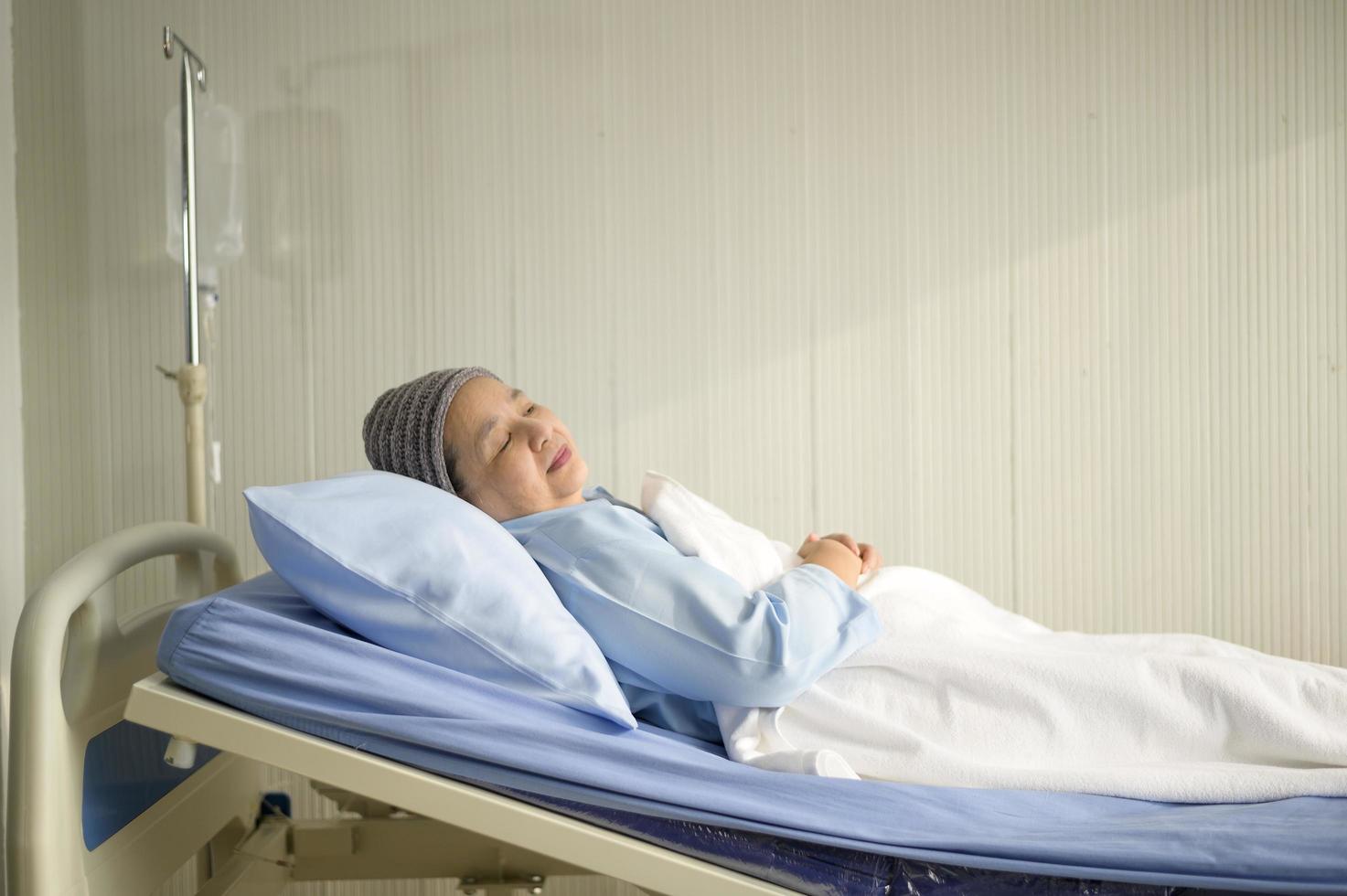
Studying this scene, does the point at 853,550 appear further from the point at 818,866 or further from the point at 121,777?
the point at 121,777

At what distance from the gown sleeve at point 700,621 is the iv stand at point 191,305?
3.26 ft

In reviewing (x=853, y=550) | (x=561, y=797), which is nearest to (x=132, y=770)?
(x=561, y=797)

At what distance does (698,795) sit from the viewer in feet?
3.35

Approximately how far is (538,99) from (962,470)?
1303mm

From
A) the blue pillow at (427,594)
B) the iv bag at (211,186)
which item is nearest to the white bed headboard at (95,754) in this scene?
the blue pillow at (427,594)

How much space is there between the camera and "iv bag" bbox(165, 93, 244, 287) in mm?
1933

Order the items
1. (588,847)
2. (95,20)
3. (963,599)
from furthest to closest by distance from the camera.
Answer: (95,20) < (963,599) < (588,847)

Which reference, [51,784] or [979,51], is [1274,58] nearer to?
[979,51]

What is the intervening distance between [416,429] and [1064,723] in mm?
984

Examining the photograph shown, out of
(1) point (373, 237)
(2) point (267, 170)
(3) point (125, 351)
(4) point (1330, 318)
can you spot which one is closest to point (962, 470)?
(4) point (1330, 318)

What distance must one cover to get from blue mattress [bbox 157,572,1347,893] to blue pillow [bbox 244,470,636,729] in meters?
0.03

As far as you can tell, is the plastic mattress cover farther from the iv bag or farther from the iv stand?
the iv bag

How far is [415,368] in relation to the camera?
2.20 meters

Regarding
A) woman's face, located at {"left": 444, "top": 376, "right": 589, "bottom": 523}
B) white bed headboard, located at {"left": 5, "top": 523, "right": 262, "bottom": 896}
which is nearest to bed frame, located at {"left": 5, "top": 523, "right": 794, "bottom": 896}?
white bed headboard, located at {"left": 5, "top": 523, "right": 262, "bottom": 896}
